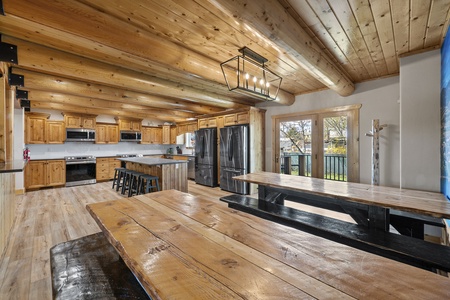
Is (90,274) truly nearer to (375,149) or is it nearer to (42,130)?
(375,149)

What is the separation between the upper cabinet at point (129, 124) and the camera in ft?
24.0

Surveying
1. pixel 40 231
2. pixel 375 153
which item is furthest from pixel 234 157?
pixel 40 231

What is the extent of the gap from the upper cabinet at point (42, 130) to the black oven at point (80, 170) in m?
0.70

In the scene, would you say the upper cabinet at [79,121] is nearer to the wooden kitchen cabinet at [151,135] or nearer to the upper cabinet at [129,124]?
the upper cabinet at [129,124]

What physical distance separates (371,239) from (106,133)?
25.7 ft

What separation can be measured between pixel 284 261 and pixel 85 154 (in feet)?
25.9

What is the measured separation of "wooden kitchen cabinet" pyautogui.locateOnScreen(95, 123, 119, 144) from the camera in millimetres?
6895


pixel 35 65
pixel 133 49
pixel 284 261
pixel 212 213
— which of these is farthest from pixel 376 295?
pixel 35 65

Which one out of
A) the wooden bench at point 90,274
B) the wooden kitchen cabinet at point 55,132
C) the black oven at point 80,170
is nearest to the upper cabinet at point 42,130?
the wooden kitchen cabinet at point 55,132

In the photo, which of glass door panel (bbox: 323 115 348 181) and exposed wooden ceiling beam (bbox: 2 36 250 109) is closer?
exposed wooden ceiling beam (bbox: 2 36 250 109)

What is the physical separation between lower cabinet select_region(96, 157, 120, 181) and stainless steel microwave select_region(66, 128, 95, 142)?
0.75 m

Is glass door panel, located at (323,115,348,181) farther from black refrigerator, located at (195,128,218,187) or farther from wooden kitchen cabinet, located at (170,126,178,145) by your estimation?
wooden kitchen cabinet, located at (170,126,178,145)

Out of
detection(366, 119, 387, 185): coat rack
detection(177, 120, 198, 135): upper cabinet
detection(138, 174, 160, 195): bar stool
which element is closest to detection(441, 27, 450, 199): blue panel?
detection(366, 119, 387, 185): coat rack

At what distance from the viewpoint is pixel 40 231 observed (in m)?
2.95
